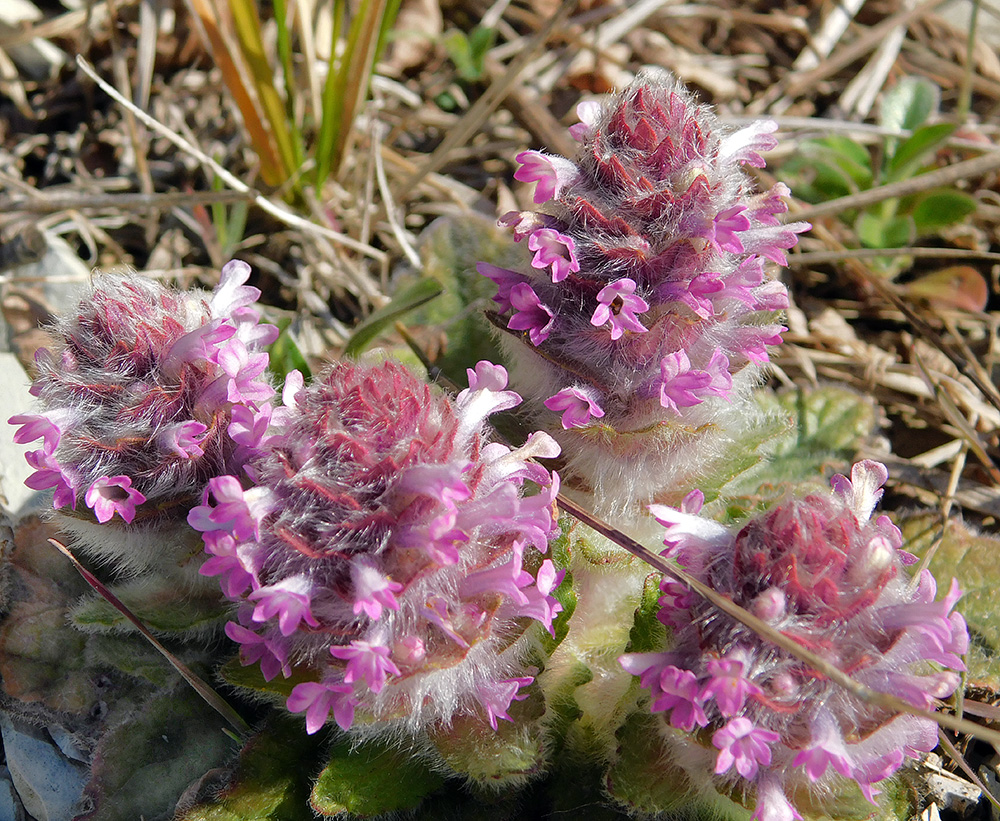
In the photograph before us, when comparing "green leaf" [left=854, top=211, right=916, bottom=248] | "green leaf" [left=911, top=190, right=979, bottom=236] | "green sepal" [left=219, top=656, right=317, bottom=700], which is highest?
"green leaf" [left=911, top=190, right=979, bottom=236]

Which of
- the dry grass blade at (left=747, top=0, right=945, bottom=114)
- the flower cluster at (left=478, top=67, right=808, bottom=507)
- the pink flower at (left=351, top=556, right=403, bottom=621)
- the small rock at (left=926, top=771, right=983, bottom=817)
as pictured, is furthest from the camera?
the dry grass blade at (left=747, top=0, right=945, bottom=114)

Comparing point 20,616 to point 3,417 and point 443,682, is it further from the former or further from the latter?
point 443,682

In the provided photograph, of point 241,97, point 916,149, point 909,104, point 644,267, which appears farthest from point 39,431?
point 909,104

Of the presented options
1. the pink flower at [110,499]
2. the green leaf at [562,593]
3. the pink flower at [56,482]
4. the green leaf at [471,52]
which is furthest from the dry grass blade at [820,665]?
the green leaf at [471,52]

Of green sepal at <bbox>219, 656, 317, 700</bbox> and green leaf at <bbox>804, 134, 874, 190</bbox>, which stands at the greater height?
green leaf at <bbox>804, 134, 874, 190</bbox>

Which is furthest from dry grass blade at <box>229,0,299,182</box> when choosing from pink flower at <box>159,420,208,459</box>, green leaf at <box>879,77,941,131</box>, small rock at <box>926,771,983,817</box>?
small rock at <box>926,771,983,817</box>

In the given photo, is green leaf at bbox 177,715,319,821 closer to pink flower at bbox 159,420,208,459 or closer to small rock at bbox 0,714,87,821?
small rock at bbox 0,714,87,821
